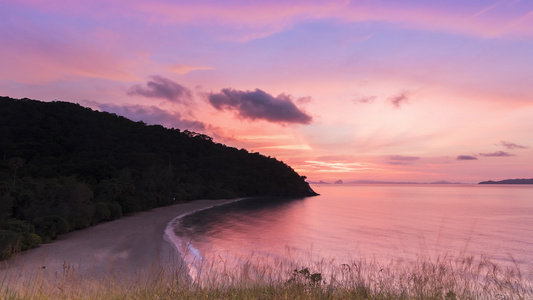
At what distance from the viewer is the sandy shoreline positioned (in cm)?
1816

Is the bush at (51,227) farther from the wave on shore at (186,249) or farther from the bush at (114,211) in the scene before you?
the bush at (114,211)

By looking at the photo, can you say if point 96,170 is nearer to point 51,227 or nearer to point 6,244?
point 51,227

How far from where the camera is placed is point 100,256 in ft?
78.6

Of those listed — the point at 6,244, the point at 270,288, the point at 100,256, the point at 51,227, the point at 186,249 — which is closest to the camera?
the point at 270,288

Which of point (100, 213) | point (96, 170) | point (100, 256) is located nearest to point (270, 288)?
point (100, 256)

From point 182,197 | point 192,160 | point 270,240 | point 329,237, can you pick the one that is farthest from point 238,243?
point 192,160

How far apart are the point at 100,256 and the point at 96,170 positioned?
53320 mm

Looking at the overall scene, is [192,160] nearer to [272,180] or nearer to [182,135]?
[182,135]

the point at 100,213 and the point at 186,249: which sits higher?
the point at 100,213

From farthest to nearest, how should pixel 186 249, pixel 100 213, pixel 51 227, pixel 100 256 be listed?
pixel 100 213 < pixel 51 227 < pixel 186 249 < pixel 100 256

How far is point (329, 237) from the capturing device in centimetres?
4172

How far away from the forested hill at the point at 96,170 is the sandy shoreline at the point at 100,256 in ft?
4.97

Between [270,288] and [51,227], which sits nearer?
[270,288]

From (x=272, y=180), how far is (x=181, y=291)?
159197mm
